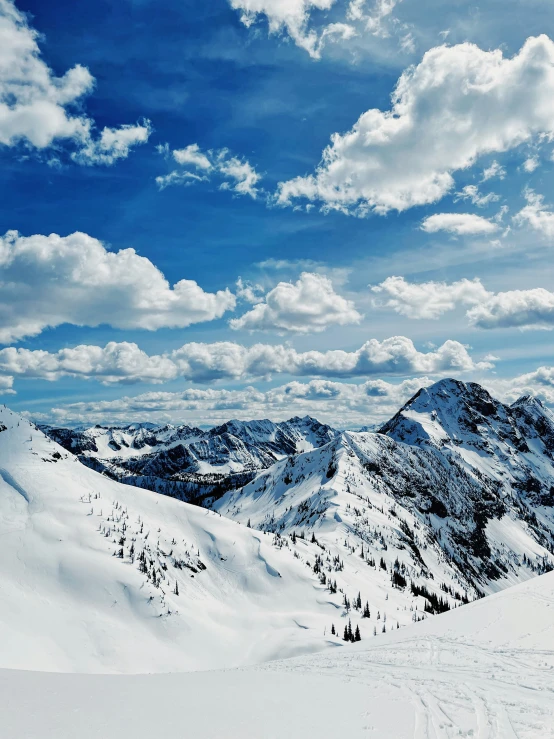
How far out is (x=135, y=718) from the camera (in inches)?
685

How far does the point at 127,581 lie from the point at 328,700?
236ft

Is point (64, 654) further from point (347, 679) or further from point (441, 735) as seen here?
point (441, 735)

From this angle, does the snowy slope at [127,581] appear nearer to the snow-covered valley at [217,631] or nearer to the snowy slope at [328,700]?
the snow-covered valley at [217,631]

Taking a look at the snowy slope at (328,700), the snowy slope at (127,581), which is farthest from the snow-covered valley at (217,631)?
the snowy slope at (127,581)

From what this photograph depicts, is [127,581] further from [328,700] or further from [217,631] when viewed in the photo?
[328,700]

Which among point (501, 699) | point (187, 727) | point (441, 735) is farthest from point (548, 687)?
point (187, 727)

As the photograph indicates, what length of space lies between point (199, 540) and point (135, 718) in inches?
4421

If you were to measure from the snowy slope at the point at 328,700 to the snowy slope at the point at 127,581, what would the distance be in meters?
42.1

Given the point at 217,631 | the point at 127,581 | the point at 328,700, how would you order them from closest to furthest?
the point at 328,700 → the point at 127,581 → the point at 217,631

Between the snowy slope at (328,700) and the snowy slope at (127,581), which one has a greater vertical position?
the snowy slope at (328,700)

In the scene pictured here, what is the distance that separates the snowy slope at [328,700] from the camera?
657 inches

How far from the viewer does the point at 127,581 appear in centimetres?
8144

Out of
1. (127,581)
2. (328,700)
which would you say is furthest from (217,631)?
(328,700)

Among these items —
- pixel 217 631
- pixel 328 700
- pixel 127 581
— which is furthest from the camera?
pixel 217 631
